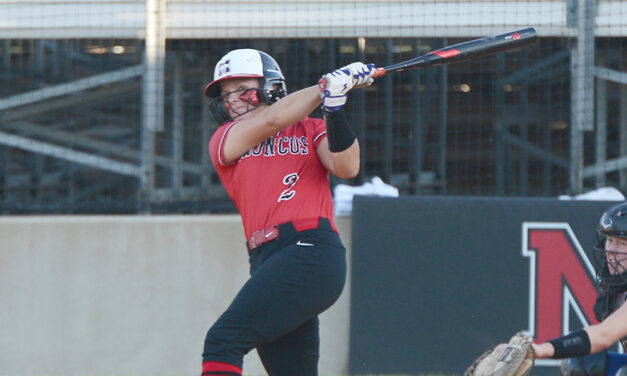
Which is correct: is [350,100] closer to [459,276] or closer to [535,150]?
[535,150]

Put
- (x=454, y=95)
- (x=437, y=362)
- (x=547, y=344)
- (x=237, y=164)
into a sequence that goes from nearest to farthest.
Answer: (x=547, y=344) < (x=237, y=164) < (x=437, y=362) < (x=454, y=95)

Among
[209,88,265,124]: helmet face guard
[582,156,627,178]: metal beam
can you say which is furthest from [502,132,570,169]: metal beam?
[209,88,265,124]: helmet face guard

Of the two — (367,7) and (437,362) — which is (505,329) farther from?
(367,7)

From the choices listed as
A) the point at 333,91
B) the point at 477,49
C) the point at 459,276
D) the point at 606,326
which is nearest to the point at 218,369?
the point at 333,91

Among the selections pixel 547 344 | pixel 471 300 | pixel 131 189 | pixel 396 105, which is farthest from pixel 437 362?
A: pixel 547 344

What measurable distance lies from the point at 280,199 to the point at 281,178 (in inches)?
3.2

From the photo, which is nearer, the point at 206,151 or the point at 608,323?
the point at 608,323

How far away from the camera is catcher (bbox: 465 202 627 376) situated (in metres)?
2.75

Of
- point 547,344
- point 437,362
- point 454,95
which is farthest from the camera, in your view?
point 454,95

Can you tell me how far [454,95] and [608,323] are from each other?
3.81m

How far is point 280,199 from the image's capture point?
3.56m

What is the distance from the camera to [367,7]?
6.62 meters

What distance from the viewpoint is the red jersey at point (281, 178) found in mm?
3561

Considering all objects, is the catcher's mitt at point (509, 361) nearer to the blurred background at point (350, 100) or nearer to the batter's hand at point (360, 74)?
the batter's hand at point (360, 74)
